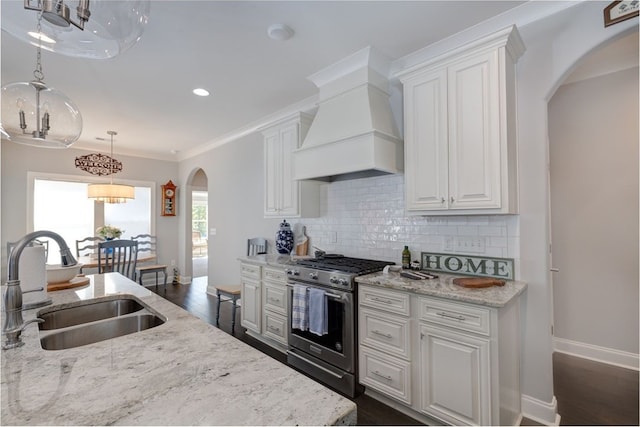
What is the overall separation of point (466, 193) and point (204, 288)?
525 cm

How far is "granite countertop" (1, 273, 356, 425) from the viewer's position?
0.68 metres

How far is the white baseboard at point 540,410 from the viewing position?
2.07 m

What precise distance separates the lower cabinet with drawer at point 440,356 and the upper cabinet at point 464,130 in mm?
739

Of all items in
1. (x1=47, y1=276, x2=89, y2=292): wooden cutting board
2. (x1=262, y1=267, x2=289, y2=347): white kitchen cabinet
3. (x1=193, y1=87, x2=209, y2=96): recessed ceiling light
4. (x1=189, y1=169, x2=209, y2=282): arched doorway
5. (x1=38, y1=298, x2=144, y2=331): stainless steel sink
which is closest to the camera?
(x1=38, y1=298, x2=144, y2=331): stainless steel sink

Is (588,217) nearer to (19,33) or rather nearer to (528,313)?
(528,313)

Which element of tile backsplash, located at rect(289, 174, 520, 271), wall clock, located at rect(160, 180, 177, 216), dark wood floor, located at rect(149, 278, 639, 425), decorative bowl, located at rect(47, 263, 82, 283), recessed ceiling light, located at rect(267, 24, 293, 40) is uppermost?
recessed ceiling light, located at rect(267, 24, 293, 40)

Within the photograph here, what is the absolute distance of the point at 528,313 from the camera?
2176mm

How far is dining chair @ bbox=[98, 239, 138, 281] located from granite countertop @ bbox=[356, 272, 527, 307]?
148 inches

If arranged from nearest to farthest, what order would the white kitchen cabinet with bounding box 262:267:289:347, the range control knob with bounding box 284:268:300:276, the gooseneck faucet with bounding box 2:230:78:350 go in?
1. the gooseneck faucet with bounding box 2:230:78:350
2. the range control knob with bounding box 284:268:300:276
3. the white kitchen cabinet with bounding box 262:267:289:347

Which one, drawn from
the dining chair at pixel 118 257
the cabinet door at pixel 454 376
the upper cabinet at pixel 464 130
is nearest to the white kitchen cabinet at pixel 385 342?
the cabinet door at pixel 454 376

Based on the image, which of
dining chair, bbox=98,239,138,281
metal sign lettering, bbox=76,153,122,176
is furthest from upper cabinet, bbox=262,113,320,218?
metal sign lettering, bbox=76,153,122,176

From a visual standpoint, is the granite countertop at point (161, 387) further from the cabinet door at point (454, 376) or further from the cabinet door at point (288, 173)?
the cabinet door at point (288, 173)

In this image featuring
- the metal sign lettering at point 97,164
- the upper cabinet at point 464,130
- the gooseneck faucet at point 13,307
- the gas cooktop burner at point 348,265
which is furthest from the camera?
the metal sign lettering at point 97,164

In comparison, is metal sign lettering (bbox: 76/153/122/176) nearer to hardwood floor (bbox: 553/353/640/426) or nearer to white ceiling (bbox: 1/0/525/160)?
white ceiling (bbox: 1/0/525/160)
